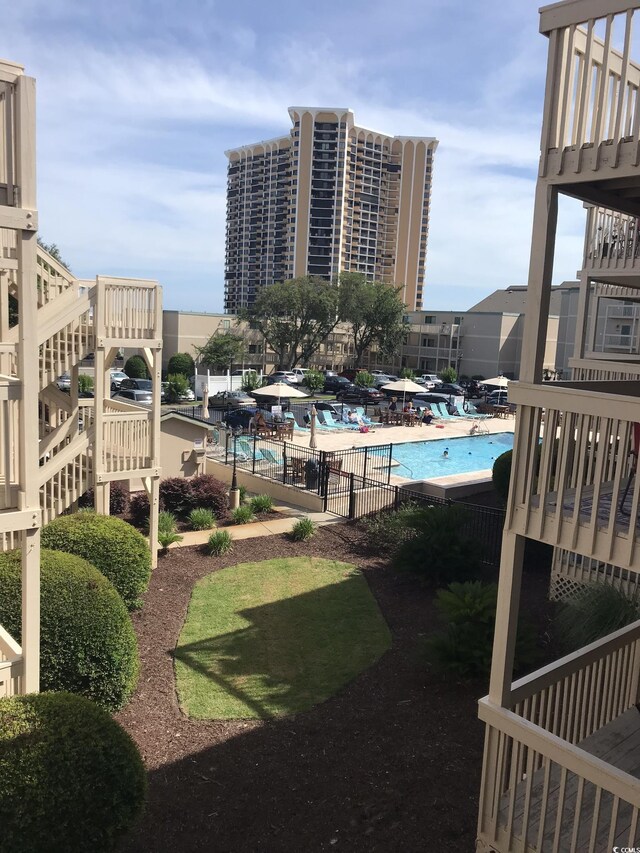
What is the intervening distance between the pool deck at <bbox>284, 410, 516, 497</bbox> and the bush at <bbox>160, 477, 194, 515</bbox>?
6475mm

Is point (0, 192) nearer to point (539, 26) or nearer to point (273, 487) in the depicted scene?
point (539, 26)

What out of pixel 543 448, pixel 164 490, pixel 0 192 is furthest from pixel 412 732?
pixel 164 490

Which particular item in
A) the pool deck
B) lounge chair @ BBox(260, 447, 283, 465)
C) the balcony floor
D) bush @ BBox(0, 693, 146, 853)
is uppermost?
bush @ BBox(0, 693, 146, 853)

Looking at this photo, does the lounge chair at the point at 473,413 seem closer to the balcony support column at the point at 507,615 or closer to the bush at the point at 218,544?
the bush at the point at 218,544

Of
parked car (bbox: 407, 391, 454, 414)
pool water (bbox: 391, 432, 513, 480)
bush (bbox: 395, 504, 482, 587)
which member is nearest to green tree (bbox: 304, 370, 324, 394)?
parked car (bbox: 407, 391, 454, 414)

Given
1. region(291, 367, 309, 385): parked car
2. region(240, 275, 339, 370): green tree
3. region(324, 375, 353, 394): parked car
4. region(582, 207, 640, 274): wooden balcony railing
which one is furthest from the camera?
region(240, 275, 339, 370): green tree

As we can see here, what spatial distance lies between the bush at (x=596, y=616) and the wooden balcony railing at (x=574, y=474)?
4749mm

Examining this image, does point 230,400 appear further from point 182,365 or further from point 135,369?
point 182,365

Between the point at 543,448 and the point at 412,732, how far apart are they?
4395mm

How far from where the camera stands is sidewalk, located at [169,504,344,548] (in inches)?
574

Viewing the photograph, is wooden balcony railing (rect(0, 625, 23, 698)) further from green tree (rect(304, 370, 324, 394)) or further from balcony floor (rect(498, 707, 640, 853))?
green tree (rect(304, 370, 324, 394))

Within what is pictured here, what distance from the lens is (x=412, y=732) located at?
24.7ft

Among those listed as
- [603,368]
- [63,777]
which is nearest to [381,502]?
[603,368]

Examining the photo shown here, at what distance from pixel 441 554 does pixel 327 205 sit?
346 ft
